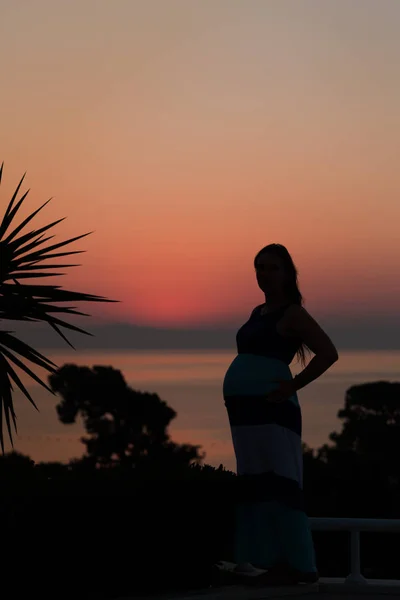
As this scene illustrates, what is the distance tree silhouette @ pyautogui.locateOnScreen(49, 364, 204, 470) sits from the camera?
60.4m

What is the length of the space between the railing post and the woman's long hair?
1.45 metres

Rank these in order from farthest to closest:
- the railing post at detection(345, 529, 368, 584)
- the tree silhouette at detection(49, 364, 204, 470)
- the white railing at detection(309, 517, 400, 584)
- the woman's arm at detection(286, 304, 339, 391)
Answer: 1. the tree silhouette at detection(49, 364, 204, 470)
2. the railing post at detection(345, 529, 368, 584)
3. the white railing at detection(309, 517, 400, 584)
4. the woman's arm at detection(286, 304, 339, 391)

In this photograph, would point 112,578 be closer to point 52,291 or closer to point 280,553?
point 280,553

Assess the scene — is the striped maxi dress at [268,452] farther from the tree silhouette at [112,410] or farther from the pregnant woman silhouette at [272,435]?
the tree silhouette at [112,410]

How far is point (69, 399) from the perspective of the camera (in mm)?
64062

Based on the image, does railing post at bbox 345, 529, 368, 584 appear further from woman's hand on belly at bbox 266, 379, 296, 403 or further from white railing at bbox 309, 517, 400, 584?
woman's hand on belly at bbox 266, 379, 296, 403

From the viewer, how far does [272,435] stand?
290 inches

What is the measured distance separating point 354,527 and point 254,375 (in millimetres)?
1383

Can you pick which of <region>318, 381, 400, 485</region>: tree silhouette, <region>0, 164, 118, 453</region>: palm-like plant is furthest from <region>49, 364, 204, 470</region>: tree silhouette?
<region>0, 164, 118, 453</region>: palm-like plant

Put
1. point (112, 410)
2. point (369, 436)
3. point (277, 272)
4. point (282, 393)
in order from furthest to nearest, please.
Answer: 1. point (112, 410)
2. point (369, 436)
3. point (277, 272)
4. point (282, 393)

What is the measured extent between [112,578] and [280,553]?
49.8 inches

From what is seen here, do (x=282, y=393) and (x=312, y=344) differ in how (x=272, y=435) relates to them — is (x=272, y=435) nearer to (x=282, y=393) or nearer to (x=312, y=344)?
(x=282, y=393)

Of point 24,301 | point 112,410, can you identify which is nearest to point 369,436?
point 112,410

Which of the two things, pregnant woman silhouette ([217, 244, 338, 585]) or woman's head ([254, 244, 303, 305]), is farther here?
woman's head ([254, 244, 303, 305])
